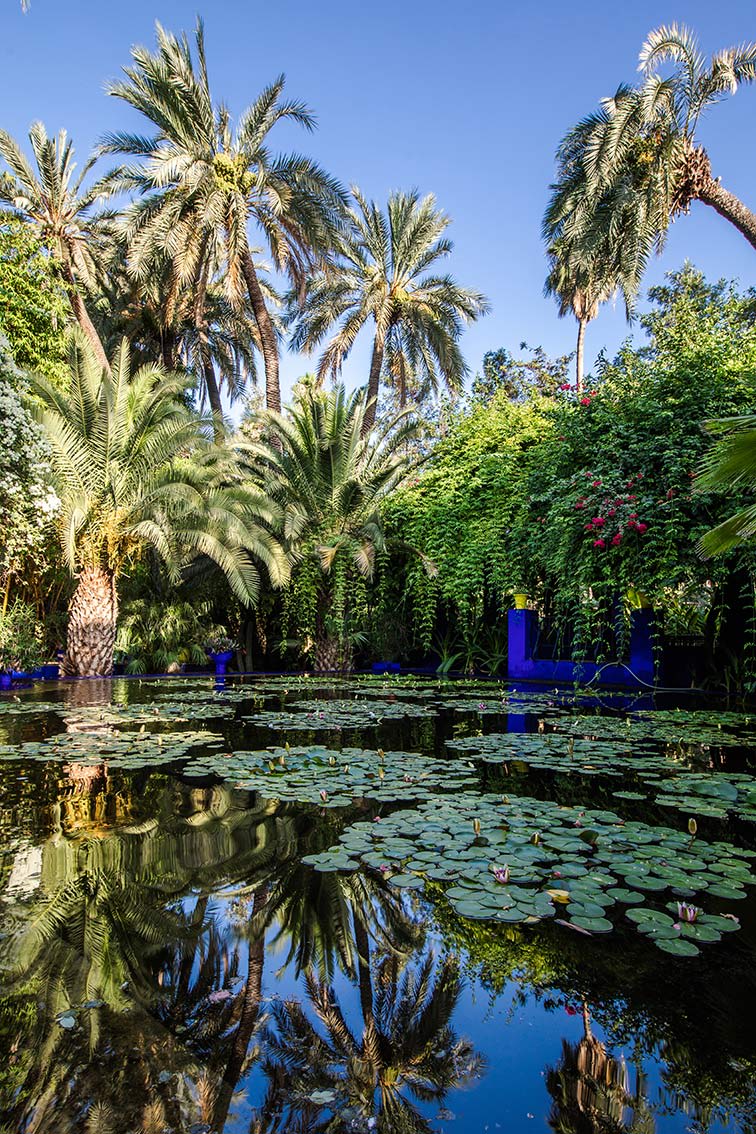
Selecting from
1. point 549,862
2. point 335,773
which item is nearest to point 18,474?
point 335,773

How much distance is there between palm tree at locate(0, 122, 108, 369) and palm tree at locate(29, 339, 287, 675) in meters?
3.80

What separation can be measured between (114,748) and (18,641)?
7325mm

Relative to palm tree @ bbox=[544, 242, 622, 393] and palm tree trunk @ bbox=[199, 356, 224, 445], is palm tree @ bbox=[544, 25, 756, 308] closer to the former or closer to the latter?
palm tree @ bbox=[544, 242, 622, 393]

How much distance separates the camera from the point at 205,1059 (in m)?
1.38

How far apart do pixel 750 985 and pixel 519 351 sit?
32.9 metres

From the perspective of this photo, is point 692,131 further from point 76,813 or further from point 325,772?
point 76,813

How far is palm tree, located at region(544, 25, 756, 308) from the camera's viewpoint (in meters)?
11.4

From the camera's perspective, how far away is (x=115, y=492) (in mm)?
11430

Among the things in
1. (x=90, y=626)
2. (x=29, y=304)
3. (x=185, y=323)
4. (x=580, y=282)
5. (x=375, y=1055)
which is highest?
(x=185, y=323)

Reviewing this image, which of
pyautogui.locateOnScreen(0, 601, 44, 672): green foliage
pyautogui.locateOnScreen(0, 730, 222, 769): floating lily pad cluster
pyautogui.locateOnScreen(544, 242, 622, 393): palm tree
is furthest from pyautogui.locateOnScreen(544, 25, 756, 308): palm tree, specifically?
pyautogui.locateOnScreen(0, 601, 44, 672): green foliage

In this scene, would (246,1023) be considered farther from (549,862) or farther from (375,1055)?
(549,862)

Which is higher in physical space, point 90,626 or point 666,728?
point 90,626

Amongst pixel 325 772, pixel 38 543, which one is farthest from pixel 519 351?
pixel 325 772

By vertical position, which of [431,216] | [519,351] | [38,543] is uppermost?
[519,351]
